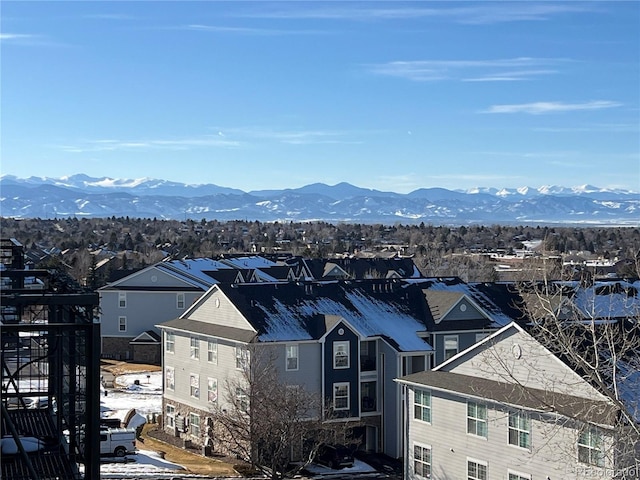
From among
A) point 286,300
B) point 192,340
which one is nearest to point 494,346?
point 286,300

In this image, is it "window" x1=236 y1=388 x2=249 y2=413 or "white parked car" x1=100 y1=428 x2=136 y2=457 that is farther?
"white parked car" x1=100 y1=428 x2=136 y2=457

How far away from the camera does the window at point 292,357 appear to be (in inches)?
1371

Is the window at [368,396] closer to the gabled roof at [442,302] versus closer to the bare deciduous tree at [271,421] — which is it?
the bare deciduous tree at [271,421]

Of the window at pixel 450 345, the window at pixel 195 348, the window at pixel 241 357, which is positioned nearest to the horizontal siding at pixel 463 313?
the window at pixel 450 345

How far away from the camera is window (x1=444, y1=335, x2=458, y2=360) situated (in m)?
37.5

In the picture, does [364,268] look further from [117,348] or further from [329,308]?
[329,308]

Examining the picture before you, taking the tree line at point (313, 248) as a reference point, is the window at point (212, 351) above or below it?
below

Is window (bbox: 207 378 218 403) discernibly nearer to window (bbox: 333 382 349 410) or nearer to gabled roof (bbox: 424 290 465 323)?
window (bbox: 333 382 349 410)

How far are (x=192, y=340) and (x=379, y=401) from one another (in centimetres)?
828

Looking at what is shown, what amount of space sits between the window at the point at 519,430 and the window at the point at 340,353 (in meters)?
11.3

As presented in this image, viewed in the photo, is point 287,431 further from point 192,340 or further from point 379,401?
point 192,340

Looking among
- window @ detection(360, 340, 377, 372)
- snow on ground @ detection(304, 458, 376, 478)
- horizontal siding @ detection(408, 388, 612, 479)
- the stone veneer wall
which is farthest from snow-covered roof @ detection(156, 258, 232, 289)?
horizontal siding @ detection(408, 388, 612, 479)

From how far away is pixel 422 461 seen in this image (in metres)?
27.8

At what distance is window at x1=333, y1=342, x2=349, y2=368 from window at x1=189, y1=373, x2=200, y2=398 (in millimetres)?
6076
